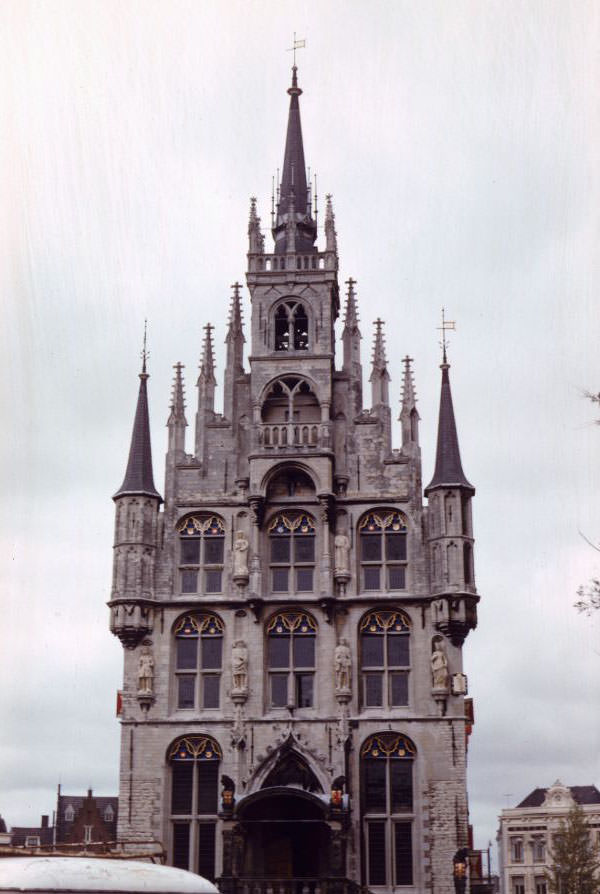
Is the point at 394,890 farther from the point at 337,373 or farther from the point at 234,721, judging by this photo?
the point at 337,373

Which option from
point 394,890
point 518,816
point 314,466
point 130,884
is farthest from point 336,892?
point 518,816

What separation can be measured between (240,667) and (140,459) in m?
8.59

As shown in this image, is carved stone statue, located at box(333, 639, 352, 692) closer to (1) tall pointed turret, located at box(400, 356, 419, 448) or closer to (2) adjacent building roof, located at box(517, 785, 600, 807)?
(1) tall pointed turret, located at box(400, 356, 419, 448)

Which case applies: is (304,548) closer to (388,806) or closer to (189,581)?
(189,581)

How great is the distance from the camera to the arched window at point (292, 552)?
45094mm

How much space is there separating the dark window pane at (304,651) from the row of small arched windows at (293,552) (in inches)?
66.8

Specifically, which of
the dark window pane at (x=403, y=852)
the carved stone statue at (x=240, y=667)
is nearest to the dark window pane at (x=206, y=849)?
the carved stone statue at (x=240, y=667)

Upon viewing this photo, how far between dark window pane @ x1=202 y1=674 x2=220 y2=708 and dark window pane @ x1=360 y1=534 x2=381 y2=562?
6586mm

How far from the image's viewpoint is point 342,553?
44.7 m

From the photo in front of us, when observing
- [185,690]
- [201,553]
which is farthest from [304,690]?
[201,553]

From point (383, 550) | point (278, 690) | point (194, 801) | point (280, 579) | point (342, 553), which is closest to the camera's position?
point (194, 801)

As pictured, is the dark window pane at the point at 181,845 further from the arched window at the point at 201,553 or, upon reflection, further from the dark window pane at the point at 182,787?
the arched window at the point at 201,553

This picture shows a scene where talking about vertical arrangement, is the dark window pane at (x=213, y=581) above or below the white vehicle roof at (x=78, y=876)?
above

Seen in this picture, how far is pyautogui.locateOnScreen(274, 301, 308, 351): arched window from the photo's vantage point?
4788 centimetres
